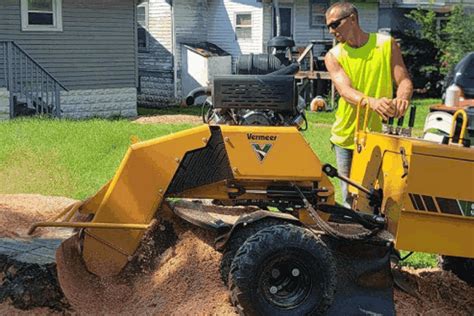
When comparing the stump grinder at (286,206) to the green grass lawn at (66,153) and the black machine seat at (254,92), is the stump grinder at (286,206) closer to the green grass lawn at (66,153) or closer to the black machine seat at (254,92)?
the black machine seat at (254,92)

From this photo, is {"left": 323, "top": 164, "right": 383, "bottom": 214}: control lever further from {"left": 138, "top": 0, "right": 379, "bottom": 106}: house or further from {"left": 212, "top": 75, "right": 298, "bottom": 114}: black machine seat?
{"left": 138, "top": 0, "right": 379, "bottom": 106}: house

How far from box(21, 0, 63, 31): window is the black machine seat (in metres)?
14.8

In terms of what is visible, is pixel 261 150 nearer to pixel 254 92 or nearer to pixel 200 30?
pixel 254 92

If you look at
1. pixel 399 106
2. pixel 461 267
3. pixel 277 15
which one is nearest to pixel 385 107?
pixel 399 106

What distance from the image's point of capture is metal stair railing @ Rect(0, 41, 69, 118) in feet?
56.4

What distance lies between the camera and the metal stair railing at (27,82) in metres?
17.2

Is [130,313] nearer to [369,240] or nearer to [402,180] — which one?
[369,240]

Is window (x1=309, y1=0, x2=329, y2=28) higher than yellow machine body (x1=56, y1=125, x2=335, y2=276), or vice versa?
window (x1=309, y1=0, x2=329, y2=28)

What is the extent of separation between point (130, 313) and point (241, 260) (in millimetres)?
811

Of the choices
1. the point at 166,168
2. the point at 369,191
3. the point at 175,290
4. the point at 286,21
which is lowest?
the point at 175,290

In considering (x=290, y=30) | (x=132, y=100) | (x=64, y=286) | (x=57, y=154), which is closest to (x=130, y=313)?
(x=64, y=286)

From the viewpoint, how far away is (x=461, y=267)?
564 cm

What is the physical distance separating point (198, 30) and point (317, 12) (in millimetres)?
4373

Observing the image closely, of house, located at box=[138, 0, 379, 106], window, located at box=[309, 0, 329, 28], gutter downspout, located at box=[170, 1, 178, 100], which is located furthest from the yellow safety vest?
window, located at box=[309, 0, 329, 28]
